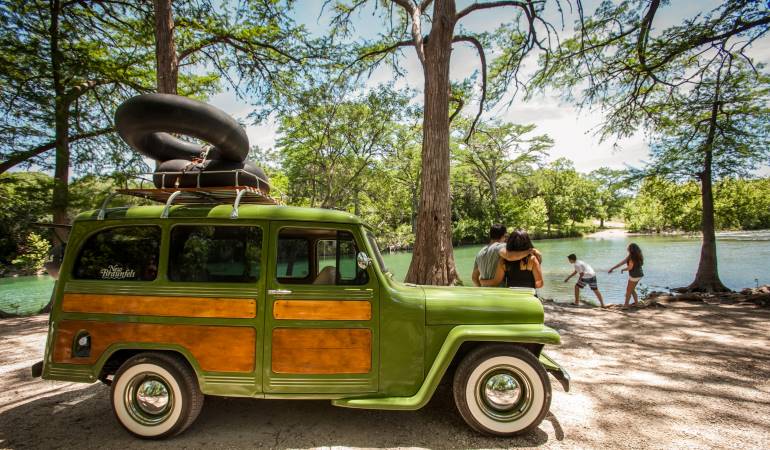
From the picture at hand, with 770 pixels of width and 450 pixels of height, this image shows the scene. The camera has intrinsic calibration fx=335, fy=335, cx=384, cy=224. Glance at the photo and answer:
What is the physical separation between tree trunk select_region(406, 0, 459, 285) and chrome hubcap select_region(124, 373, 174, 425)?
17.0 ft

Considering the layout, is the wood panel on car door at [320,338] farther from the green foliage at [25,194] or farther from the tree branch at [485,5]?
the green foliage at [25,194]

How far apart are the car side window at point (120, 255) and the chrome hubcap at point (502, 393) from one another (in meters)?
3.17

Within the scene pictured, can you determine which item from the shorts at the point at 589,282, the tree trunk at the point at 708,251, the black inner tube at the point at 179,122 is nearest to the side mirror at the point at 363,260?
the black inner tube at the point at 179,122

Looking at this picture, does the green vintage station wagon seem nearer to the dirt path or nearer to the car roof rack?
the car roof rack

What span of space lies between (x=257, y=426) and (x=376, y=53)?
11274 millimetres

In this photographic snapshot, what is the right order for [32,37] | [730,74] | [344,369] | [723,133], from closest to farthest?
[344,369], [32,37], [730,74], [723,133]

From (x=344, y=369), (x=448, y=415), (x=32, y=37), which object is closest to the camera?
(x=344, y=369)

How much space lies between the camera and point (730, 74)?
1039 cm

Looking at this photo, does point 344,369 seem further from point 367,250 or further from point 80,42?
point 80,42

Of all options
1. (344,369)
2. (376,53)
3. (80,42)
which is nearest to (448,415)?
(344,369)

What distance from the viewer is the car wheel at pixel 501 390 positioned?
2900 mm

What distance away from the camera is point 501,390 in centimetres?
296

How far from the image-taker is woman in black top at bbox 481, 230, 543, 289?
15.2 feet

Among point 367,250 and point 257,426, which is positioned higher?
point 367,250
